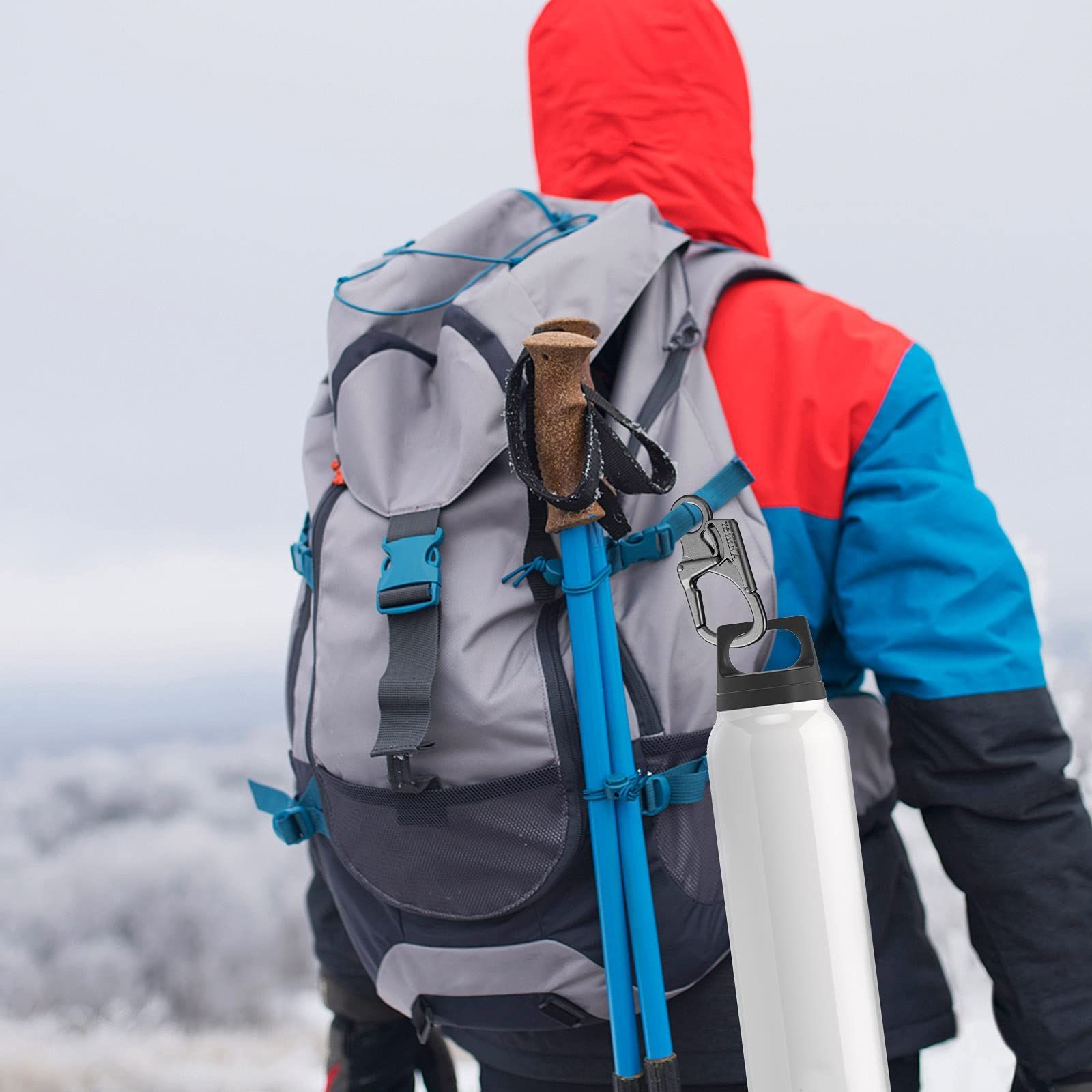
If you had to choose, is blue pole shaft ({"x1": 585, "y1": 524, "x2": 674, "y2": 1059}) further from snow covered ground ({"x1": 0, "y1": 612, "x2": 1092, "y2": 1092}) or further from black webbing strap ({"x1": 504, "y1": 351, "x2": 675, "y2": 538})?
snow covered ground ({"x1": 0, "y1": 612, "x2": 1092, "y2": 1092})

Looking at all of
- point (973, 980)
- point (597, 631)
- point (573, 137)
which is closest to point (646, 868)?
point (597, 631)

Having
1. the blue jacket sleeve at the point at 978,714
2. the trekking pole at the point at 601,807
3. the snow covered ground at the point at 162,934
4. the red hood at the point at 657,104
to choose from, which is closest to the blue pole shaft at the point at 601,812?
the trekking pole at the point at 601,807

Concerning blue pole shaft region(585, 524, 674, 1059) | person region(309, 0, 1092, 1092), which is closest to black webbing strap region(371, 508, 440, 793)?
blue pole shaft region(585, 524, 674, 1059)

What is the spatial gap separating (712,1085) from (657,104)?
0.76m

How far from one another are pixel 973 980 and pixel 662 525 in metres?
1.56

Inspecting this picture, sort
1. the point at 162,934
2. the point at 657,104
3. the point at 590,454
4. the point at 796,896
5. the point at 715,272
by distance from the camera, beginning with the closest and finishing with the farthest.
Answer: the point at 796,896, the point at 590,454, the point at 715,272, the point at 657,104, the point at 162,934

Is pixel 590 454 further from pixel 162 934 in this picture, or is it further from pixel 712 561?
pixel 162 934

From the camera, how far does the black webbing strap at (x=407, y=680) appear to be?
0.63 meters

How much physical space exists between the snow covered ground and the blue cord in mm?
1472

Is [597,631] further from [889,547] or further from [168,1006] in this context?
[168,1006]

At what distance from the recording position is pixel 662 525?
647 millimetres

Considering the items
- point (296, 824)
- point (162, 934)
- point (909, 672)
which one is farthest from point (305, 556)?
point (162, 934)

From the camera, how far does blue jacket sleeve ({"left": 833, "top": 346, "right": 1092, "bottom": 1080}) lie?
683 mm

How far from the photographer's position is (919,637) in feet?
2.26
